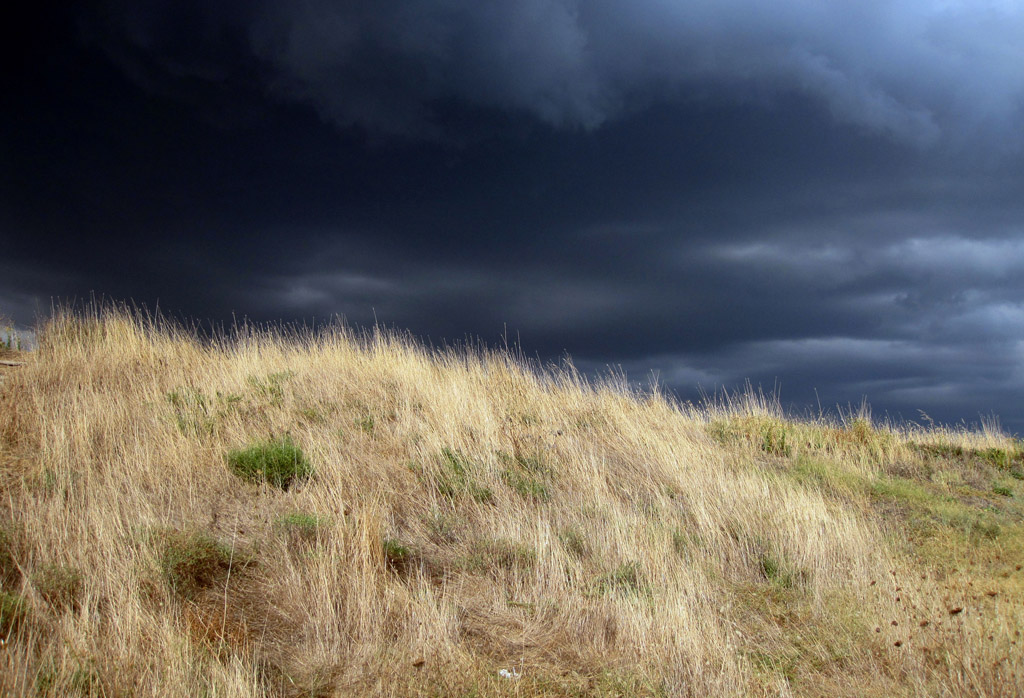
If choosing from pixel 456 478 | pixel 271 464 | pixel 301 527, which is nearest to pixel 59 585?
pixel 301 527

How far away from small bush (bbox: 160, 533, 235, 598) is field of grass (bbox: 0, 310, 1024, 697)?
0.02 meters

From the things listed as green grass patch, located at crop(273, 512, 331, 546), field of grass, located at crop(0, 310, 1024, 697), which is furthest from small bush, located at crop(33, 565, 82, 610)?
green grass patch, located at crop(273, 512, 331, 546)

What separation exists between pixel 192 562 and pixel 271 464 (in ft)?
7.66

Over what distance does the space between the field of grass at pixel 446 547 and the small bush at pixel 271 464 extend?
34mm

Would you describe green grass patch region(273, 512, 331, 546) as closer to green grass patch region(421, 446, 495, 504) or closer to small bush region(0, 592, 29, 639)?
green grass patch region(421, 446, 495, 504)

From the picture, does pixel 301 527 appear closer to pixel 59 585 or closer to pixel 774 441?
pixel 59 585

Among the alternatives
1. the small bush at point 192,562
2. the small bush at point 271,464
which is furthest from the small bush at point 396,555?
the small bush at point 271,464

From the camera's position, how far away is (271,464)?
706 cm

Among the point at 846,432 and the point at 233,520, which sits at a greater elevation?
the point at 846,432

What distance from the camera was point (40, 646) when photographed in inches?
149

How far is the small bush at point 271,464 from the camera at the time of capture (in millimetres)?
6918

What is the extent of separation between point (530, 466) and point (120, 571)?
4.54m

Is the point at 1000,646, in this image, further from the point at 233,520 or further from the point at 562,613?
the point at 233,520

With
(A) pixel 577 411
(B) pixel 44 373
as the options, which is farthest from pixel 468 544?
(B) pixel 44 373
